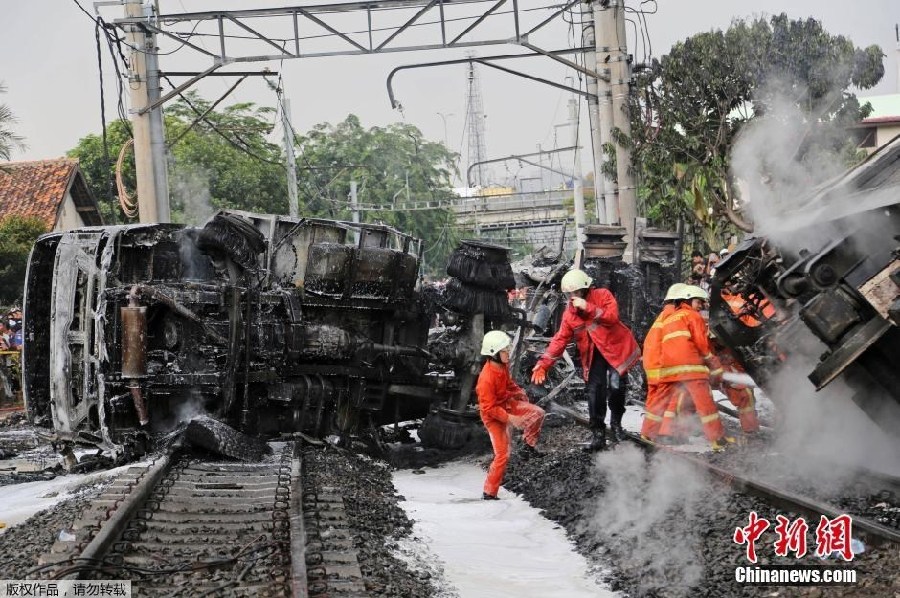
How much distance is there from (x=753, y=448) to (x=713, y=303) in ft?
4.28

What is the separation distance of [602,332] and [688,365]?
955mm

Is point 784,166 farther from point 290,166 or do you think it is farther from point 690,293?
point 290,166

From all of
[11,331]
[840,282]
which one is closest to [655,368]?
[840,282]

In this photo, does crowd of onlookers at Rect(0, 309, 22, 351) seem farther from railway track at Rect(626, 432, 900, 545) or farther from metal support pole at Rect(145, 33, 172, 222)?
railway track at Rect(626, 432, 900, 545)

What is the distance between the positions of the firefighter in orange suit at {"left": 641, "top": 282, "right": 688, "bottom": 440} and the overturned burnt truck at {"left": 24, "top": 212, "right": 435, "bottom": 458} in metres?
3.63

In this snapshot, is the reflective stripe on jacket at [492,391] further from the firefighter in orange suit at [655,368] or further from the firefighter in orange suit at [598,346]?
the firefighter in orange suit at [655,368]

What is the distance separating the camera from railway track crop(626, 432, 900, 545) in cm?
584

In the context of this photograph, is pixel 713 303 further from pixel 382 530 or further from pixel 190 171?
pixel 190 171

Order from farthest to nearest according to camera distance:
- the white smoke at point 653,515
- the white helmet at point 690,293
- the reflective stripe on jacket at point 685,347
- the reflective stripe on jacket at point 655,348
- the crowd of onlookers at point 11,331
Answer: the crowd of onlookers at point 11,331 → the reflective stripe on jacket at point 655,348 → the white helmet at point 690,293 → the reflective stripe on jacket at point 685,347 → the white smoke at point 653,515

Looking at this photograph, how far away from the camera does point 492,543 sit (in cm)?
789

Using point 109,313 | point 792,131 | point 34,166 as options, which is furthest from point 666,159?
point 34,166

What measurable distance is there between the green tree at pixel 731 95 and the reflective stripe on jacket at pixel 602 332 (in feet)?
19.1

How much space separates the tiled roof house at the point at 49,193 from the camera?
33.0 meters

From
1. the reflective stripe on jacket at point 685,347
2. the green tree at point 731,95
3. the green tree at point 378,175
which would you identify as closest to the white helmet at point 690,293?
the reflective stripe on jacket at point 685,347
